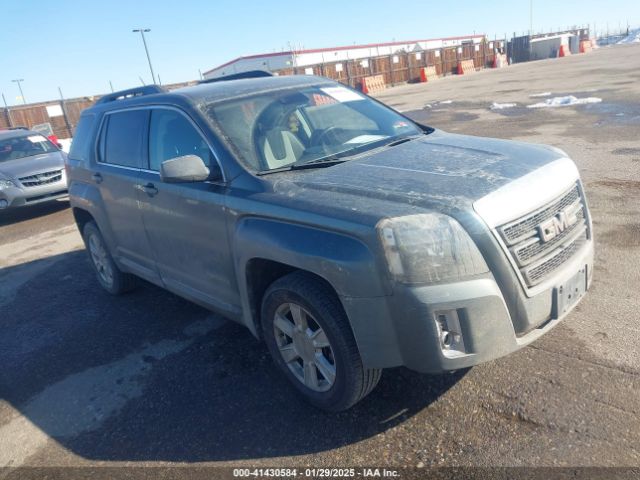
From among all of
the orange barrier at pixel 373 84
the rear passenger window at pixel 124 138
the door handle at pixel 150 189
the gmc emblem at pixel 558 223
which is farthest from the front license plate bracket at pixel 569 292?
the orange barrier at pixel 373 84

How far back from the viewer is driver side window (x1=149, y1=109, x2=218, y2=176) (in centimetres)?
360

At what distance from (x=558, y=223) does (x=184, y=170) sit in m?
2.23

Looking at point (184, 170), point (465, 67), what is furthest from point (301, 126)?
point (465, 67)

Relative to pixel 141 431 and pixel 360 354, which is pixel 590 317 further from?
pixel 141 431

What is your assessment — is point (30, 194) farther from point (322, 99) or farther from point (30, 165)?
point (322, 99)

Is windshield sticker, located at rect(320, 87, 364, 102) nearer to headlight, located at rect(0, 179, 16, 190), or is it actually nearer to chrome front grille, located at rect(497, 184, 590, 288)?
chrome front grille, located at rect(497, 184, 590, 288)

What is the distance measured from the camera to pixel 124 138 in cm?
454

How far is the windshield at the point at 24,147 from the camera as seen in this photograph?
1081 cm

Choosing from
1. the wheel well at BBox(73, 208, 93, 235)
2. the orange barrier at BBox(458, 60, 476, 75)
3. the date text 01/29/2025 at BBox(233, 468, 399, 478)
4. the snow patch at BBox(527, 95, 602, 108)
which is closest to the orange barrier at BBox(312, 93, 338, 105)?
the date text 01/29/2025 at BBox(233, 468, 399, 478)

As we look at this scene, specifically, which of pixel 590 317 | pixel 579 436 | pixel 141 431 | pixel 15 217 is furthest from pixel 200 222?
pixel 15 217

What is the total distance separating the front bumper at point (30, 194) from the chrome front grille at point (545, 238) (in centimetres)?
973

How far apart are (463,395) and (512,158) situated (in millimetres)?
1452

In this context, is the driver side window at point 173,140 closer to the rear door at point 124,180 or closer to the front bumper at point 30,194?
the rear door at point 124,180

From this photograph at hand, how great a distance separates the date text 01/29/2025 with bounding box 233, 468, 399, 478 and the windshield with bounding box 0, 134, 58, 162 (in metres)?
10.3
